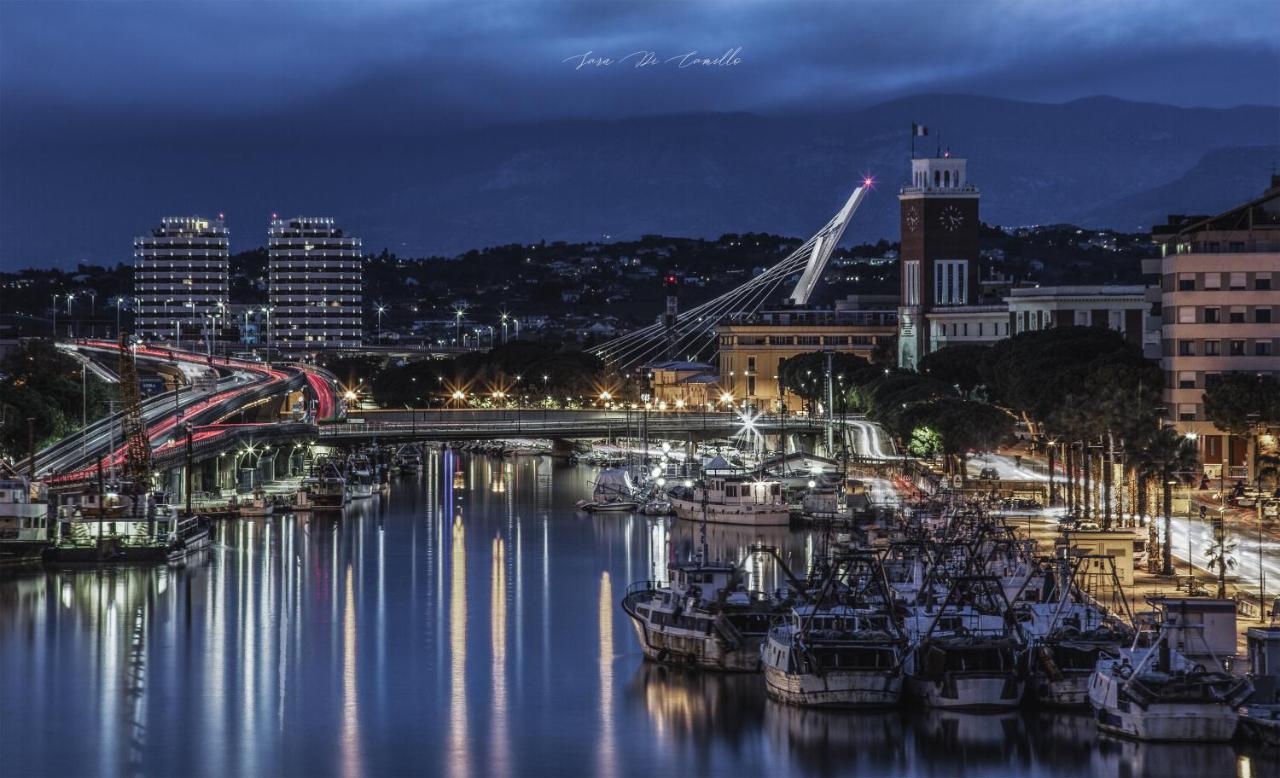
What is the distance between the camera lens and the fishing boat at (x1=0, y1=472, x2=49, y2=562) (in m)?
57.3

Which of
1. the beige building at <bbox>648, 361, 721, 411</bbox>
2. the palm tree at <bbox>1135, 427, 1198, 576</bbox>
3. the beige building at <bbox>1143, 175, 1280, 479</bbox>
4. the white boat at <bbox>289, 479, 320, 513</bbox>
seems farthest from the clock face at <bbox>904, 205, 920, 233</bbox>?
the palm tree at <bbox>1135, 427, 1198, 576</bbox>

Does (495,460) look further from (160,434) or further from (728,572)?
(728,572)

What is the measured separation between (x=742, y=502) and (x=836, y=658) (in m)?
33.1

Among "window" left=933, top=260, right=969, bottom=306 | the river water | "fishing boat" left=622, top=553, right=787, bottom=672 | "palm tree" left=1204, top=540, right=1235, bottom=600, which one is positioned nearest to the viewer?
the river water

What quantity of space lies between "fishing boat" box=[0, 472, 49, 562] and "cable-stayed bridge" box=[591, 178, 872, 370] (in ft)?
267

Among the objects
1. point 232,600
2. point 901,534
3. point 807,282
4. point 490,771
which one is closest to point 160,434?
point 232,600

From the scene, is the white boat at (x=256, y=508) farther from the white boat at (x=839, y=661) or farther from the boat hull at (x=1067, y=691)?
the boat hull at (x=1067, y=691)

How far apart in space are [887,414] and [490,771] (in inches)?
2279

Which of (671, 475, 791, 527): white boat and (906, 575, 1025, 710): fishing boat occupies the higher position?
(671, 475, 791, 527): white boat

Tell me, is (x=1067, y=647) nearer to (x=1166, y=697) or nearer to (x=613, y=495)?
(x=1166, y=697)

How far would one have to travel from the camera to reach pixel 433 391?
137625 millimetres

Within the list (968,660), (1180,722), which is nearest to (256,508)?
(968,660)

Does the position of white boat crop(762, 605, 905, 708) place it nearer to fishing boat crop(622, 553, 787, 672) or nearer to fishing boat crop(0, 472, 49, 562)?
fishing boat crop(622, 553, 787, 672)

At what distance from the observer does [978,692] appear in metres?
36.4
